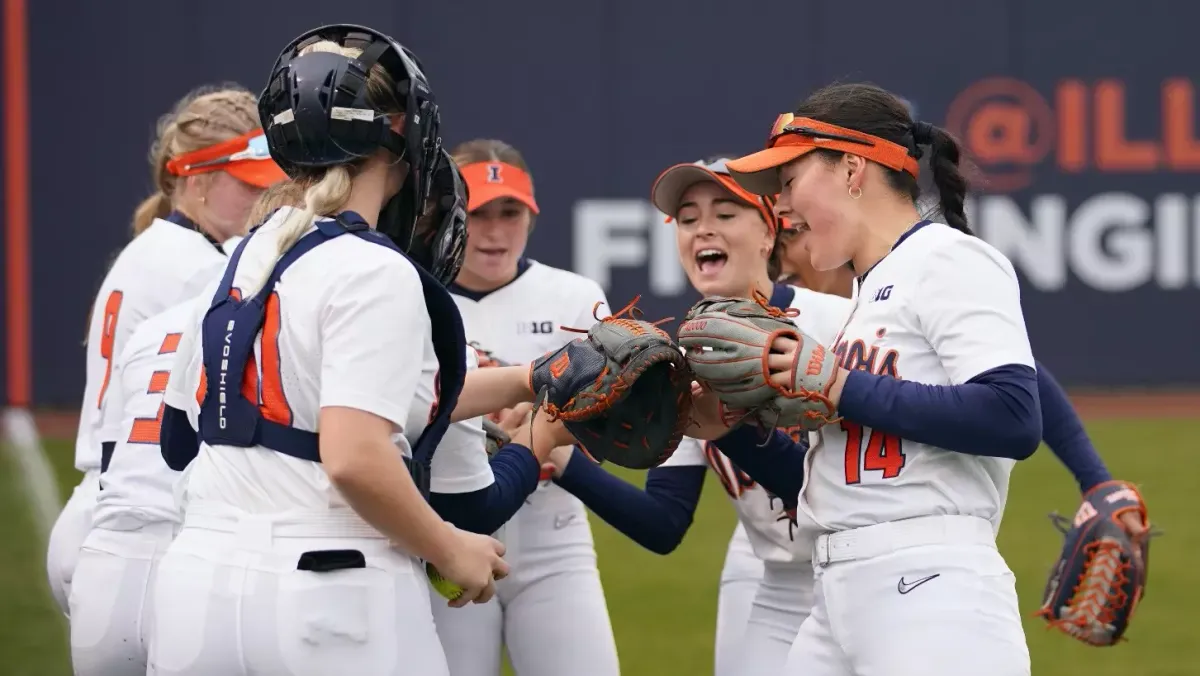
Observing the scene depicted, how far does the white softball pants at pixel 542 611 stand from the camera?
4.21 metres

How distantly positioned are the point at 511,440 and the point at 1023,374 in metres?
1.18

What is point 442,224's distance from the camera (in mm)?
3270

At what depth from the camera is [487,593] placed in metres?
2.86

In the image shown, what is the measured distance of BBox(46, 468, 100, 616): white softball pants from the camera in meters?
4.15

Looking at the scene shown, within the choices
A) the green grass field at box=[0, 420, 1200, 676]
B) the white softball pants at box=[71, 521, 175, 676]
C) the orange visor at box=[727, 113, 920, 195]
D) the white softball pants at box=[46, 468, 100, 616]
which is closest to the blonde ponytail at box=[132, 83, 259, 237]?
the white softball pants at box=[46, 468, 100, 616]

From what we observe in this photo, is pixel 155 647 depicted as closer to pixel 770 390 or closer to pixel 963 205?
pixel 770 390

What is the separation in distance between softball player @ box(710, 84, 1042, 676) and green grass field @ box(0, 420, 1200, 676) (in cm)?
338

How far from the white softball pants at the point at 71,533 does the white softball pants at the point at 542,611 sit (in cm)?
96

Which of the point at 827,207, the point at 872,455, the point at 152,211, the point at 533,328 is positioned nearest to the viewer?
the point at 872,455

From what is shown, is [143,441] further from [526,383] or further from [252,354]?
[252,354]

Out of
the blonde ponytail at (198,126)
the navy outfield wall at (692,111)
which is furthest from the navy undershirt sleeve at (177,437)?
the navy outfield wall at (692,111)

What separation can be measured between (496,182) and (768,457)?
4.56 feet

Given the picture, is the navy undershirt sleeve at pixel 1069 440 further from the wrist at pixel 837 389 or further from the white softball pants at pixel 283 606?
the white softball pants at pixel 283 606

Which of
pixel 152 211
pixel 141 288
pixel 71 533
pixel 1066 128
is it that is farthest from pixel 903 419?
pixel 1066 128
